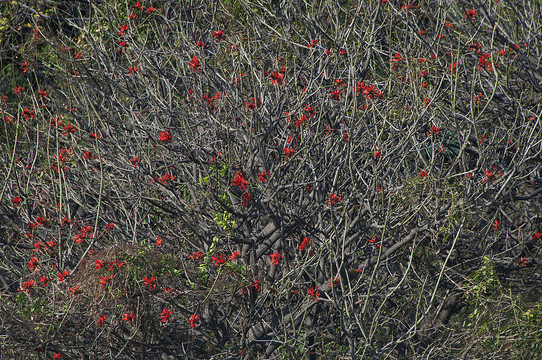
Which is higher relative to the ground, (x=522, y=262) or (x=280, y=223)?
(x=280, y=223)

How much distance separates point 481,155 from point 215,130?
216cm

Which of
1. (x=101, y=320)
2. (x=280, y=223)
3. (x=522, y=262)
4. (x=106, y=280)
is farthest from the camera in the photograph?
(x=522, y=262)

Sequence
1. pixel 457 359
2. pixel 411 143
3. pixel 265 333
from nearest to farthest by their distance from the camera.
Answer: pixel 457 359, pixel 265 333, pixel 411 143

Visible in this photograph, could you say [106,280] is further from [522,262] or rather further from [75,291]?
[522,262]

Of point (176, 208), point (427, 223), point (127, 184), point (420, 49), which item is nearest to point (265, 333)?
point (176, 208)

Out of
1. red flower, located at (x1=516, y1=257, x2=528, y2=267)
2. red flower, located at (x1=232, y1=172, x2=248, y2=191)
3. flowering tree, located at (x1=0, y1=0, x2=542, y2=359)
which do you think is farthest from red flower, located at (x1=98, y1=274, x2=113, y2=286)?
red flower, located at (x1=516, y1=257, x2=528, y2=267)

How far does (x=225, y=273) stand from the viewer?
3852 millimetres

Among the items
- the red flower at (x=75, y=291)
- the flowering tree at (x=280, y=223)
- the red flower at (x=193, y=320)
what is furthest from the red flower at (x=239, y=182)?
the red flower at (x=75, y=291)

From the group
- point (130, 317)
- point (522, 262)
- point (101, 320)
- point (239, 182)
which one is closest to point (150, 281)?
point (130, 317)

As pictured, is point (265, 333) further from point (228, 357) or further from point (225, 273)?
point (225, 273)

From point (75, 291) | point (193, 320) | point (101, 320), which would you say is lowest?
point (193, 320)

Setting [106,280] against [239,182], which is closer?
[106,280]

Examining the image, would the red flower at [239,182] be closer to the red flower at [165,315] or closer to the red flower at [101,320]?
the red flower at [165,315]

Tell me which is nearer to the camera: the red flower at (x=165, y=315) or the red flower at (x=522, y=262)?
the red flower at (x=165, y=315)
